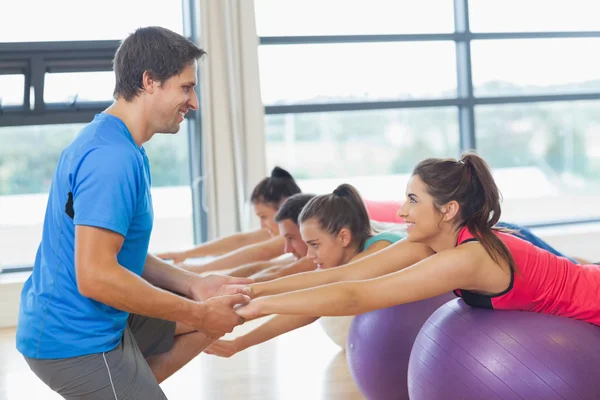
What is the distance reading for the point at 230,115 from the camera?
512 cm

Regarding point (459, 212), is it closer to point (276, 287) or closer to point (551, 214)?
point (276, 287)

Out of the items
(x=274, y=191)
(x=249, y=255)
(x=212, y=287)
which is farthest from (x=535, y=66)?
(x=212, y=287)

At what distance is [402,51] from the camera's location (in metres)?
5.95

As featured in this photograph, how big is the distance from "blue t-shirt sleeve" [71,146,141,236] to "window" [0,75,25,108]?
12.0 ft

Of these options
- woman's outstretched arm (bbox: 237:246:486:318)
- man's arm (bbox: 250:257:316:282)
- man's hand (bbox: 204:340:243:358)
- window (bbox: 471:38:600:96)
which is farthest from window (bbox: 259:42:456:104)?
woman's outstretched arm (bbox: 237:246:486:318)

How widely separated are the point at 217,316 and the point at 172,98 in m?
0.60

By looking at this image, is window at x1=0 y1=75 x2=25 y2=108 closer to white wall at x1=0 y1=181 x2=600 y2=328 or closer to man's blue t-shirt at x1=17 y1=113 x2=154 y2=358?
white wall at x1=0 y1=181 x2=600 y2=328

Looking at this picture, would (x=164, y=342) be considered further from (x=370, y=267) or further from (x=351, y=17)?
(x=351, y=17)

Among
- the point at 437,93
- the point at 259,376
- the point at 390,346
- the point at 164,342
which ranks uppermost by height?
the point at 437,93

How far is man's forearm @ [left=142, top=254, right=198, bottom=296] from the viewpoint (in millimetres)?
2309

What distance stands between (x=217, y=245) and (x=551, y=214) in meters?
3.29

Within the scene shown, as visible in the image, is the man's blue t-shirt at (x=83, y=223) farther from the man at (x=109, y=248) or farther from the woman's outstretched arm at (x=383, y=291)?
the woman's outstretched arm at (x=383, y=291)

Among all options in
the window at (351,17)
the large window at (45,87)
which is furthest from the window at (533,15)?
the large window at (45,87)

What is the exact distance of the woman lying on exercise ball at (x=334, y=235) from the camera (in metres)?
2.87
